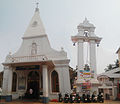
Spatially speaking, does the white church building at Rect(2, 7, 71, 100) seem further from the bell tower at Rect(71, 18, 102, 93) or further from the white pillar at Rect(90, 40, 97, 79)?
the white pillar at Rect(90, 40, 97, 79)

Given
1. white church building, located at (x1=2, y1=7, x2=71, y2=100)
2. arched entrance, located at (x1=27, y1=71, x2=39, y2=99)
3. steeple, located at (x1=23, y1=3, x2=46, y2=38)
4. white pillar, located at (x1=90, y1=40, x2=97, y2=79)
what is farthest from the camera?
steeple, located at (x1=23, y1=3, x2=46, y2=38)

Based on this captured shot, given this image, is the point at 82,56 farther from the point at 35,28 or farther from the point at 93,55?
the point at 35,28

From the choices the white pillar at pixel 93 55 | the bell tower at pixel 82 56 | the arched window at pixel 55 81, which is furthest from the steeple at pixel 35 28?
the white pillar at pixel 93 55

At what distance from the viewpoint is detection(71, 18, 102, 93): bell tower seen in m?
14.7

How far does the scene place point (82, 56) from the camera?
15.7 m

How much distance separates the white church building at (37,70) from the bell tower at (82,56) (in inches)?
51.6

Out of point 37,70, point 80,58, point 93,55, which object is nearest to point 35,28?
point 37,70

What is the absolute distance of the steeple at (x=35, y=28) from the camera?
17672 millimetres

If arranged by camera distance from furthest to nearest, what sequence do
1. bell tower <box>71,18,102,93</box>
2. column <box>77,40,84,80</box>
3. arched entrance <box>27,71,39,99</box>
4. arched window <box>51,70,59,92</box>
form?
arched entrance <box>27,71,39,99</box> → arched window <box>51,70,59,92</box> → column <box>77,40,84,80</box> → bell tower <box>71,18,102,93</box>

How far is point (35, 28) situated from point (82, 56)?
6.40 meters

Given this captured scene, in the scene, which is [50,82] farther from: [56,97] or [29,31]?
[29,31]

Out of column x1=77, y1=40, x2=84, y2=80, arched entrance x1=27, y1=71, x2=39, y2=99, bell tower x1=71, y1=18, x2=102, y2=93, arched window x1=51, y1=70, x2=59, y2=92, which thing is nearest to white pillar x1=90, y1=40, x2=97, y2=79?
bell tower x1=71, y1=18, x2=102, y2=93

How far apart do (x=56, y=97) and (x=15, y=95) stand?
425 cm

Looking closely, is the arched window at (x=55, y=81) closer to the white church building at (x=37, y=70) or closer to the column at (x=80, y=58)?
the white church building at (x=37, y=70)
